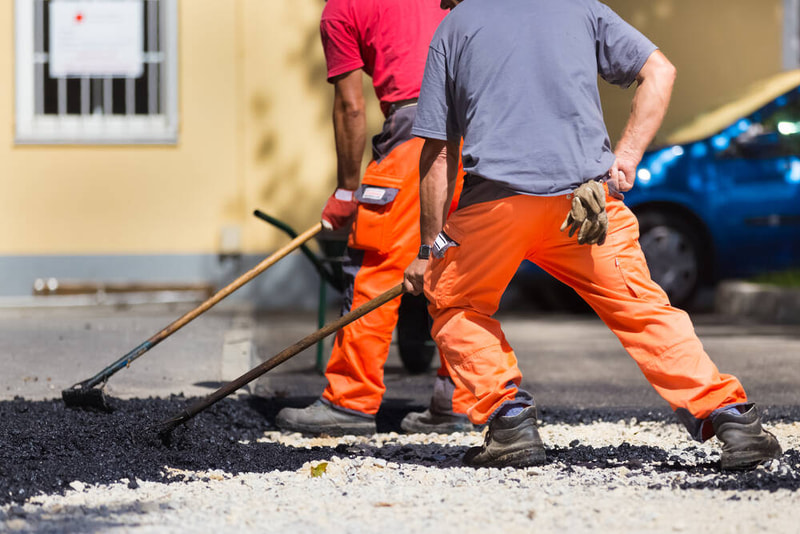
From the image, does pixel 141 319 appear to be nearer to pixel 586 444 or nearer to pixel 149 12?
pixel 149 12

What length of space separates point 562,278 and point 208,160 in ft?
22.0

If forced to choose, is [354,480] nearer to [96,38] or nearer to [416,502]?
[416,502]

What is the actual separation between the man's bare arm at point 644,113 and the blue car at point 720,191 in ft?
18.1

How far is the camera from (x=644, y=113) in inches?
158

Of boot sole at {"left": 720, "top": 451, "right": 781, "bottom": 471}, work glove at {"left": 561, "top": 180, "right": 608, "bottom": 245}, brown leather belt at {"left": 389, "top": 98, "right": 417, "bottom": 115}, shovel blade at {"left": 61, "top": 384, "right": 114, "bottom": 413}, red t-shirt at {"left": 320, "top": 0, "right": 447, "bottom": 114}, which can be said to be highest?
red t-shirt at {"left": 320, "top": 0, "right": 447, "bottom": 114}

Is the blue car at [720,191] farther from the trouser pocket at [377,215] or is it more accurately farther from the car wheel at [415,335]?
the trouser pocket at [377,215]

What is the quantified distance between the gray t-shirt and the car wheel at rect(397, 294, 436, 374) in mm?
2377

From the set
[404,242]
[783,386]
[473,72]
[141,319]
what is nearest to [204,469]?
[404,242]

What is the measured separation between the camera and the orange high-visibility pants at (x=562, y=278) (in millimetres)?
3949

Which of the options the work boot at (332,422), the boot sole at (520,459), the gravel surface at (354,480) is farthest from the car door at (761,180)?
the boot sole at (520,459)

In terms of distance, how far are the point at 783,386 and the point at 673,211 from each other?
11.7 feet

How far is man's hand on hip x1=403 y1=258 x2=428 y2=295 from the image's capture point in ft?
13.8

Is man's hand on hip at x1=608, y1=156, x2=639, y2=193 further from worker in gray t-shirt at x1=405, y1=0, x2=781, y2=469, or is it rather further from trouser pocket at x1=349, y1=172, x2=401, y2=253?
trouser pocket at x1=349, y1=172, x2=401, y2=253

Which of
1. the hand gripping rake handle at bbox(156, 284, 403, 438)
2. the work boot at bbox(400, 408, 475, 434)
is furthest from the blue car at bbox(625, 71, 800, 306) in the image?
the hand gripping rake handle at bbox(156, 284, 403, 438)
